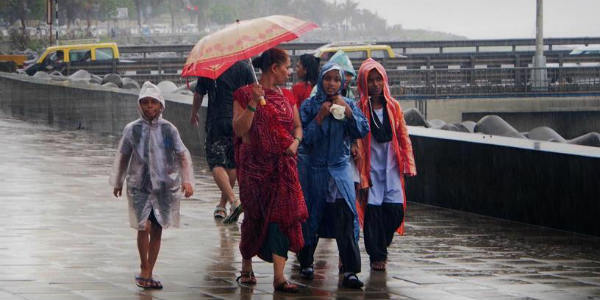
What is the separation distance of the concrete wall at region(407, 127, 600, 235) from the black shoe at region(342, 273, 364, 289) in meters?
2.72

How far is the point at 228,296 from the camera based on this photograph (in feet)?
23.2

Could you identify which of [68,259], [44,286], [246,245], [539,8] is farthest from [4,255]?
[539,8]

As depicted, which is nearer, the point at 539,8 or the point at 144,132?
the point at 144,132

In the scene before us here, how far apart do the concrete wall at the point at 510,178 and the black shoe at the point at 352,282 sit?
8.94 feet

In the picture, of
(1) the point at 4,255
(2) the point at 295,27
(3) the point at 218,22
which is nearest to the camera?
(2) the point at 295,27

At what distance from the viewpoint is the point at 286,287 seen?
7199mm

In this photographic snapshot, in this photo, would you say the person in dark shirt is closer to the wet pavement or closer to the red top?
the wet pavement

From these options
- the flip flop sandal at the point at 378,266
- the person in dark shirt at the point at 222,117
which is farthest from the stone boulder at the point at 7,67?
the flip flop sandal at the point at 378,266

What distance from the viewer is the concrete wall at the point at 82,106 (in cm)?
1676

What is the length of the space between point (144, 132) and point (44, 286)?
1007 millimetres

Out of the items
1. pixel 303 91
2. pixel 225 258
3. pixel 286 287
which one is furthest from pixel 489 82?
pixel 286 287

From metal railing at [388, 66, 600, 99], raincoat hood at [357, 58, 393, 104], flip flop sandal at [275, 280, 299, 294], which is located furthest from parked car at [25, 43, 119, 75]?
flip flop sandal at [275, 280, 299, 294]

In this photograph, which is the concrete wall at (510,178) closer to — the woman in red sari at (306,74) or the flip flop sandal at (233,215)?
the flip flop sandal at (233,215)

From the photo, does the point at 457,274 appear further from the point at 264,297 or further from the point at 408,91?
the point at 408,91
